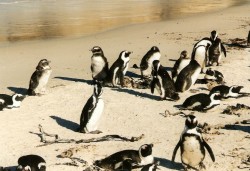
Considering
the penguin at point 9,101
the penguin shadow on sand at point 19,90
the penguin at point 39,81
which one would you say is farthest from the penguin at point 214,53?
the penguin at point 9,101

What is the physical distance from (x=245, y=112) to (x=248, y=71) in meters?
3.80

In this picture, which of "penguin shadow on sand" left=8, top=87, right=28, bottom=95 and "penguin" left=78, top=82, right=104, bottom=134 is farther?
"penguin shadow on sand" left=8, top=87, right=28, bottom=95

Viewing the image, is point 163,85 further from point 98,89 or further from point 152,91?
point 98,89

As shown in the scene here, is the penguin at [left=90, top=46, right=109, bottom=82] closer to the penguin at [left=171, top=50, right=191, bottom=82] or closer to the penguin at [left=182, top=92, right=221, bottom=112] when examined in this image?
the penguin at [left=171, top=50, right=191, bottom=82]

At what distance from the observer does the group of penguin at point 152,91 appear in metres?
7.58

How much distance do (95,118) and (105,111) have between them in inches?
49.4

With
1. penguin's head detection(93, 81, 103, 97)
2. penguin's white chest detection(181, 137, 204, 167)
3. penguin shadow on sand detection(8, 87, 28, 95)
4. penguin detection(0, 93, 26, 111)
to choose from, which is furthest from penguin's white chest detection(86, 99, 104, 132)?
penguin shadow on sand detection(8, 87, 28, 95)

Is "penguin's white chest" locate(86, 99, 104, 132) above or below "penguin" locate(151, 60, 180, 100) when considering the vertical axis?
below

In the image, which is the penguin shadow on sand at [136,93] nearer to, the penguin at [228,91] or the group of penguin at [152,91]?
the group of penguin at [152,91]

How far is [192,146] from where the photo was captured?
764 centimetres

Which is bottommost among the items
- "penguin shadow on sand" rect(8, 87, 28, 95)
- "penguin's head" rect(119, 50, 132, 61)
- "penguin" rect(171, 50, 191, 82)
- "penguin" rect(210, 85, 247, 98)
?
"penguin shadow on sand" rect(8, 87, 28, 95)

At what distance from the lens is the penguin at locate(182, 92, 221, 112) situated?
1067cm

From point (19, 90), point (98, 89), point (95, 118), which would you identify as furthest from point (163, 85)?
point (19, 90)

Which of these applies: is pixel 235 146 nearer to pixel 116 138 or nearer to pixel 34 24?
pixel 116 138
